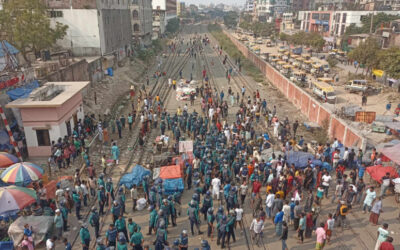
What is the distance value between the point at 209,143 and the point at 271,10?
15572 centimetres

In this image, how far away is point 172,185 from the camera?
1356cm

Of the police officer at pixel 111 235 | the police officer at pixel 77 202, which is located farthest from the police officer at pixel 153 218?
the police officer at pixel 77 202

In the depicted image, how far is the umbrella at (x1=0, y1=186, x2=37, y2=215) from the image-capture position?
10.3 meters

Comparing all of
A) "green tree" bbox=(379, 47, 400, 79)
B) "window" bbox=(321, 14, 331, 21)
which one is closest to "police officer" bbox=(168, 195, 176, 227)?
"green tree" bbox=(379, 47, 400, 79)

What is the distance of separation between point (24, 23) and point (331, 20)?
226 ft

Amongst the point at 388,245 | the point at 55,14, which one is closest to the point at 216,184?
the point at 388,245

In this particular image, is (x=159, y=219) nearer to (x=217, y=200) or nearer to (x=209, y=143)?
(x=217, y=200)

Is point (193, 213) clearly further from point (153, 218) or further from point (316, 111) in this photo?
point (316, 111)

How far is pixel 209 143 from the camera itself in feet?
55.0

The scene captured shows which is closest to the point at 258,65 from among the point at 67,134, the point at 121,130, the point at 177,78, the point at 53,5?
the point at 177,78

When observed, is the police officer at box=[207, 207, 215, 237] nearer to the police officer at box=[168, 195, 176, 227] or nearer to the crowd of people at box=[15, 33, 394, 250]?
the crowd of people at box=[15, 33, 394, 250]

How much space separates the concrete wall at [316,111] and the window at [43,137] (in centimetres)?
1678

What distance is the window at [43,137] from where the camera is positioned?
56.1 feet

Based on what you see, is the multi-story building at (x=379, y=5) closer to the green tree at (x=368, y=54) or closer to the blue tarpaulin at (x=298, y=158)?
the green tree at (x=368, y=54)
